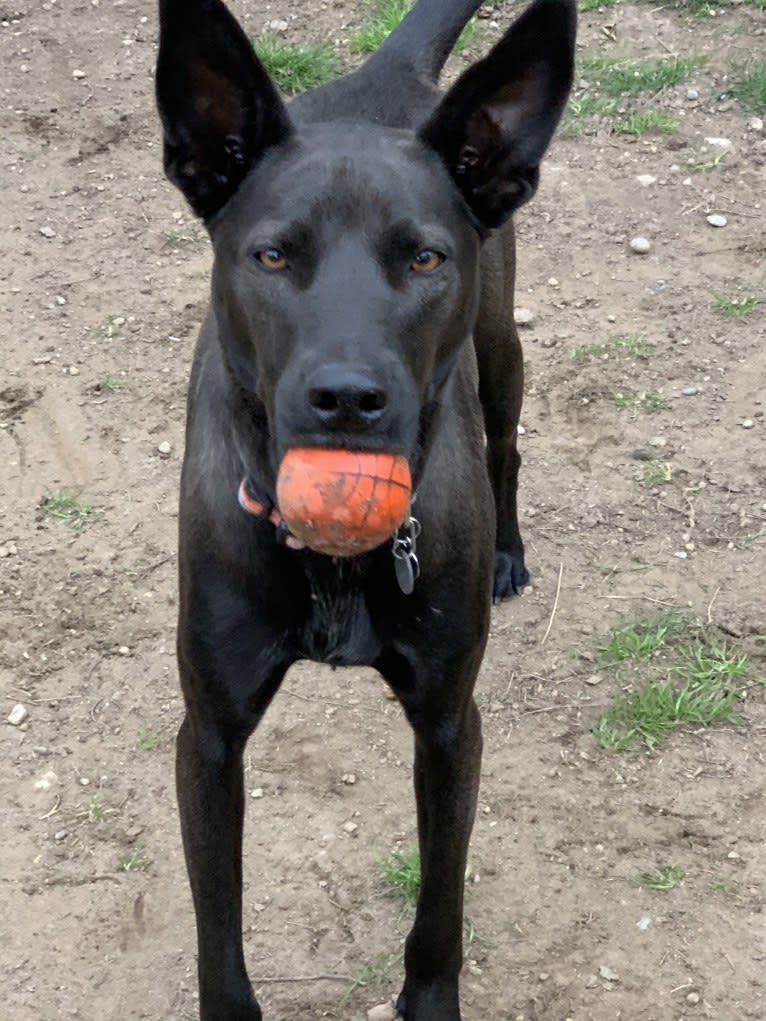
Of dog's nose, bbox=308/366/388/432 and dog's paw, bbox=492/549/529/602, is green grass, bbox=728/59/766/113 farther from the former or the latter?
dog's nose, bbox=308/366/388/432

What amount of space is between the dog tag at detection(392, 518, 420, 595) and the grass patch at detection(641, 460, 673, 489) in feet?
7.69

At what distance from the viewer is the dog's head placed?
2688mm

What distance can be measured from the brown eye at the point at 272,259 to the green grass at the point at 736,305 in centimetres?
356

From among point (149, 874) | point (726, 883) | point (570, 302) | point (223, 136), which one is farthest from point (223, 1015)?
point (570, 302)

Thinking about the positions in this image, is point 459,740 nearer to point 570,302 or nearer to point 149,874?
point 149,874

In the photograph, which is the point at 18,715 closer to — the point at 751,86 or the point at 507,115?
the point at 507,115

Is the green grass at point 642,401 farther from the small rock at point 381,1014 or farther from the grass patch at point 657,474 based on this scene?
the small rock at point 381,1014

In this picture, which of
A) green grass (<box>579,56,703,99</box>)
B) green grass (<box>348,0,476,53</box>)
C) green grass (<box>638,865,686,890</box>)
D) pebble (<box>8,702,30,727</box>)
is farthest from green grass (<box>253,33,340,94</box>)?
green grass (<box>638,865,686,890</box>)

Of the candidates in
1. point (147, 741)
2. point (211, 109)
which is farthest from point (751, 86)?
point (211, 109)

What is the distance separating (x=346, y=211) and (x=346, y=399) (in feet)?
1.44

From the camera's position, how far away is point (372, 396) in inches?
103

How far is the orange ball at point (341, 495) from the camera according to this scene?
2621 mm

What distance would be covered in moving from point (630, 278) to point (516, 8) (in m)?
2.29

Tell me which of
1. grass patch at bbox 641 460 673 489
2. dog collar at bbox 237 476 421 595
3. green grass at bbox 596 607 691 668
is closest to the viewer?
dog collar at bbox 237 476 421 595
